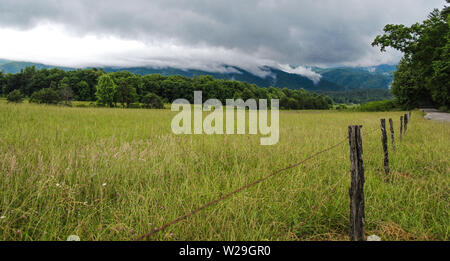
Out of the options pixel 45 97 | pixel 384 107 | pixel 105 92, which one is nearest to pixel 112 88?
pixel 105 92

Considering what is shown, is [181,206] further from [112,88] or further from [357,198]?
[112,88]

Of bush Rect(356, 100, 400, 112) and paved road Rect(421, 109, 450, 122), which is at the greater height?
bush Rect(356, 100, 400, 112)

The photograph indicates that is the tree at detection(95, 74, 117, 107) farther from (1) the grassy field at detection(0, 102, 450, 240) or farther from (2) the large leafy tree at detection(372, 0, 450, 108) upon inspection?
(1) the grassy field at detection(0, 102, 450, 240)

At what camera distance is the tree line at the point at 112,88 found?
56.5 m

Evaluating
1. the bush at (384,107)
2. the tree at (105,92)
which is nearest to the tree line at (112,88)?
the tree at (105,92)

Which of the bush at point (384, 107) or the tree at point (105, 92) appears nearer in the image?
the bush at point (384, 107)

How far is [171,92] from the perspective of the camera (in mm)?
86688

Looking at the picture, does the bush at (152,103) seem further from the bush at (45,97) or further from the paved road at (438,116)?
the paved road at (438,116)

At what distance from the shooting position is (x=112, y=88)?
57.2m

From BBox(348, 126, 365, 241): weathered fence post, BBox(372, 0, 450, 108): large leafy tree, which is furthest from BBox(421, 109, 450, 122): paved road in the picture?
BBox(348, 126, 365, 241): weathered fence post

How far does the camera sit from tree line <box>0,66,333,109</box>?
56.5 meters
